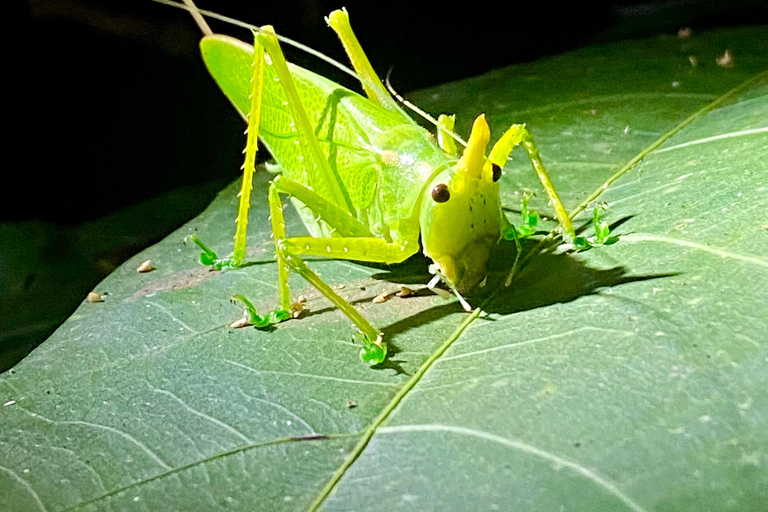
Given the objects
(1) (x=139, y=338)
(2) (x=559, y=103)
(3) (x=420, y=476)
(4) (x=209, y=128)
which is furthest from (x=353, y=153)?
(4) (x=209, y=128)

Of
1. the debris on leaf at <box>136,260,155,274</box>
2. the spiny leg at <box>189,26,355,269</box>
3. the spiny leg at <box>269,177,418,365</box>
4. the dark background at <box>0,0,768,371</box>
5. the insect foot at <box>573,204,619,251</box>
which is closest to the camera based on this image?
the spiny leg at <box>269,177,418,365</box>

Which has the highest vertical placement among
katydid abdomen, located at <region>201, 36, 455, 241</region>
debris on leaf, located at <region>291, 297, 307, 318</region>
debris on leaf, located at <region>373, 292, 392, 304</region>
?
katydid abdomen, located at <region>201, 36, 455, 241</region>

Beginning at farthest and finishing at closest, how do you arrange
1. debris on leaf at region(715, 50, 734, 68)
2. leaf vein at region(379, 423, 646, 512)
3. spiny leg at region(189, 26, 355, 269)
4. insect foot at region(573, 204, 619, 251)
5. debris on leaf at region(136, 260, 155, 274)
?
1. debris on leaf at region(715, 50, 734, 68)
2. debris on leaf at region(136, 260, 155, 274)
3. spiny leg at region(189, 26, 355, 269)
4. insect foot at region(573, 204, 619, 251)
5. leaf vein at region(379, 423, 646, 512)

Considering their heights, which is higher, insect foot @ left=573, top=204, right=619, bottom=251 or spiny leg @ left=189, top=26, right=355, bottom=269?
spiny leg @ left=189, top=26, right=355, bottom=269

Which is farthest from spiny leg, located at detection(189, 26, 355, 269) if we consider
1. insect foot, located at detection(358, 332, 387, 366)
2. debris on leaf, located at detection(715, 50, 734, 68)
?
debris on leaf, located at detection(715, 50, 734, 68)

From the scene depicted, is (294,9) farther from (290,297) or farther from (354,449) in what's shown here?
(354,449)

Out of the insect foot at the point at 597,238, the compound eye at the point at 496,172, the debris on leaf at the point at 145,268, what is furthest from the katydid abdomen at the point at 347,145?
the debris on leaf at the point at 145,268

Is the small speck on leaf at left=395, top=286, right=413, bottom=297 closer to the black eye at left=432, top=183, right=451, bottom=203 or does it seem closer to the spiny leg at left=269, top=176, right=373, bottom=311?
the spiny leg at left=269, top=176, right=373, bottom=311
